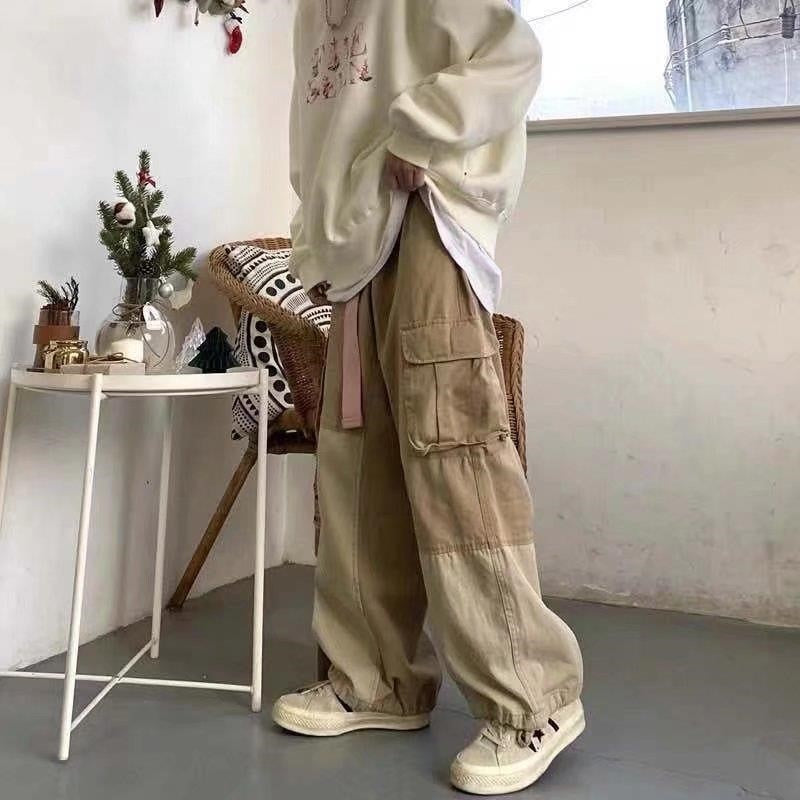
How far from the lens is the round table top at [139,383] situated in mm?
1193

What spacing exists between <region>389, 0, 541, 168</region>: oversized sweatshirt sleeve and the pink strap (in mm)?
258

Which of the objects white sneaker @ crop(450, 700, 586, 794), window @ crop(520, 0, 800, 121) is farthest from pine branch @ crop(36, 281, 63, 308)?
window @ crop(520, 0, 800, 121)

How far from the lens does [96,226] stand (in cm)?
163

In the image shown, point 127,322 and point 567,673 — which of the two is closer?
point 567,673

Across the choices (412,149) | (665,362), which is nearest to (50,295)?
(412,149)

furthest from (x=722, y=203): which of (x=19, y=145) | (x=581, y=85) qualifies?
(x=19, y=145)

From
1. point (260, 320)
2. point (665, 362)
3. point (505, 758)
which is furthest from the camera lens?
point (665, 362)

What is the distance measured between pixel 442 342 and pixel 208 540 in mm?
920

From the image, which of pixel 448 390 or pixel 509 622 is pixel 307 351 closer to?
pixel 448 390

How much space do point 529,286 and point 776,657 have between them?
0.99 m

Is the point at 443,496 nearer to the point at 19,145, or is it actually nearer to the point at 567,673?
the point at 567,673

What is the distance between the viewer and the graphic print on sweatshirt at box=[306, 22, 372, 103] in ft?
3.95

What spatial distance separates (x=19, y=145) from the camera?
1450mm

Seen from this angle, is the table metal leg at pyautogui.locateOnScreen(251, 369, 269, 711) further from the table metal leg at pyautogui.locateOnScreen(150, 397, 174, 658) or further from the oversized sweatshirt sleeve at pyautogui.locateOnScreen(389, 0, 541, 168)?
the oversized sweatshirt sleeve at pyautogui.locateOnScreen(389, 0, 541, 168)
